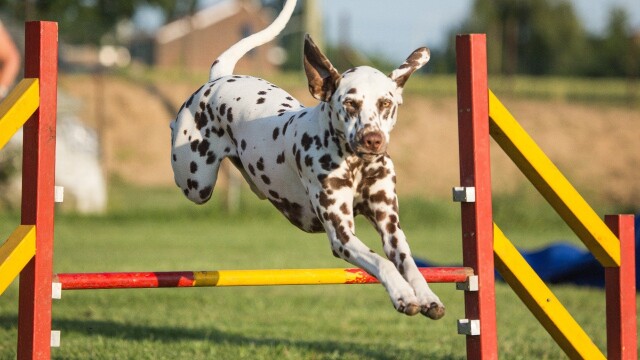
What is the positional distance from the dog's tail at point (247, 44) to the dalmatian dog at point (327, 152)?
0.33 m

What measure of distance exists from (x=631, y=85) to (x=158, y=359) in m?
21.5

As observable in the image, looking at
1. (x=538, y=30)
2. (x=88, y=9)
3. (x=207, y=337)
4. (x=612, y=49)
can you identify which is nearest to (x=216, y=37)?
(x=538, y=30)

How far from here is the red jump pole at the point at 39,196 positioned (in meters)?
4.32

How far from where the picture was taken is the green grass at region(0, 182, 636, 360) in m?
6.59

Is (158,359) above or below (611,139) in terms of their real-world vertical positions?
below

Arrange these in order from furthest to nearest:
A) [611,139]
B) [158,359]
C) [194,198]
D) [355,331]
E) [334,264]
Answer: [611,139], [334,264], [355,331], [158,359], [194,198]

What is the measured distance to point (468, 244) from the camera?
4.82 metres

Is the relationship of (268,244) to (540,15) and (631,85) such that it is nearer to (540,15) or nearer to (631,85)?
(631,85)

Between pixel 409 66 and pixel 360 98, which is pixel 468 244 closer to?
pixel 409 66

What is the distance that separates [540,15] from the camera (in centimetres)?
4350

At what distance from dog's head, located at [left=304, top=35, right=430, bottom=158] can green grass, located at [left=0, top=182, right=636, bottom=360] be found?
223 centimetres

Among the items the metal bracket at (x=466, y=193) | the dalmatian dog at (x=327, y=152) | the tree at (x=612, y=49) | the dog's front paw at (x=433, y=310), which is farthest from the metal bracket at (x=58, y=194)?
the tree at (x=612, y=49)

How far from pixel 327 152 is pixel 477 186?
2.47ft

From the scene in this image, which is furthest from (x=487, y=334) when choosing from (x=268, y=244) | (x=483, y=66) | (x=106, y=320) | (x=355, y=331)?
(x=268, y=244)
